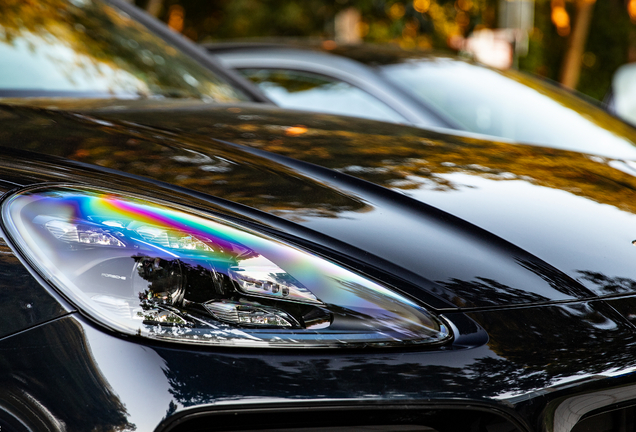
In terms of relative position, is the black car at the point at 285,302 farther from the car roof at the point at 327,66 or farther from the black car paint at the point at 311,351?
the car roof at the point at 327,66

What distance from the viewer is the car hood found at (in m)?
1.27

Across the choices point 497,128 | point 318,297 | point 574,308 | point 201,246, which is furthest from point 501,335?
point 497,128

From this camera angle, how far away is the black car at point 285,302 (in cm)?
106

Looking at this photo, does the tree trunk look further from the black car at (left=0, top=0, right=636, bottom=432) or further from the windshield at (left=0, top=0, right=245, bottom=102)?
the black car at (left=0, top=0, right=636, bottom=432)

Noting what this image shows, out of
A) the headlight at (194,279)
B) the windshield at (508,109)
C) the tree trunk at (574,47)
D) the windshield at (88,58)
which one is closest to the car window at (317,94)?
the windshield at (508,109)

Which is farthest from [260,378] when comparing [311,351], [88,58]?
[88,58]

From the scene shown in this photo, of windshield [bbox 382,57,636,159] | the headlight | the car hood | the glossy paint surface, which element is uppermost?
windshield [bbox 382,57,636,159]

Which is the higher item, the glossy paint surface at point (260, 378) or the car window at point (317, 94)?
the car window at point (317, 94)

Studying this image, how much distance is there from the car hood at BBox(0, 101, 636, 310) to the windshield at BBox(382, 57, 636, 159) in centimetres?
160

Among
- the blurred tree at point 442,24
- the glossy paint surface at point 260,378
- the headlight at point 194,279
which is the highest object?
the blurred tree at point 442,24

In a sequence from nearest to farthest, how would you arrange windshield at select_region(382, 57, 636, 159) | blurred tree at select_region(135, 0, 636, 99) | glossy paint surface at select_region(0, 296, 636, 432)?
glossy paint surface at select_region(0, 296, 636, 432), windshield at select_region(382, 57, 636, 159), blurred tree at select_region(135, 0, 636, 99)

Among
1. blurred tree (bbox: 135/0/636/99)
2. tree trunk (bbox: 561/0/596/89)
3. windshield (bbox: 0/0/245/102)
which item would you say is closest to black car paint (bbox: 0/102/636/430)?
windshield (bbox: 0/0/245/102)

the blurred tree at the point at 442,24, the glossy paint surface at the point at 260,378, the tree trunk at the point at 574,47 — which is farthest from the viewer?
the tree trunk at the point at 574,47

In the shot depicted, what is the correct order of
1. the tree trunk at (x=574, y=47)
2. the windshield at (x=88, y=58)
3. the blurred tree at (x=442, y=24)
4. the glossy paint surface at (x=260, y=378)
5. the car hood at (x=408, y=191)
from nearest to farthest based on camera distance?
the glossy paint surface at (x=260, y=378)
the car hood at (x=408, y=191)
the windshield at (x=88, y=58)
the blurred tree at (x=442, y=24)
the tree trunk at (x=574, y=47)
